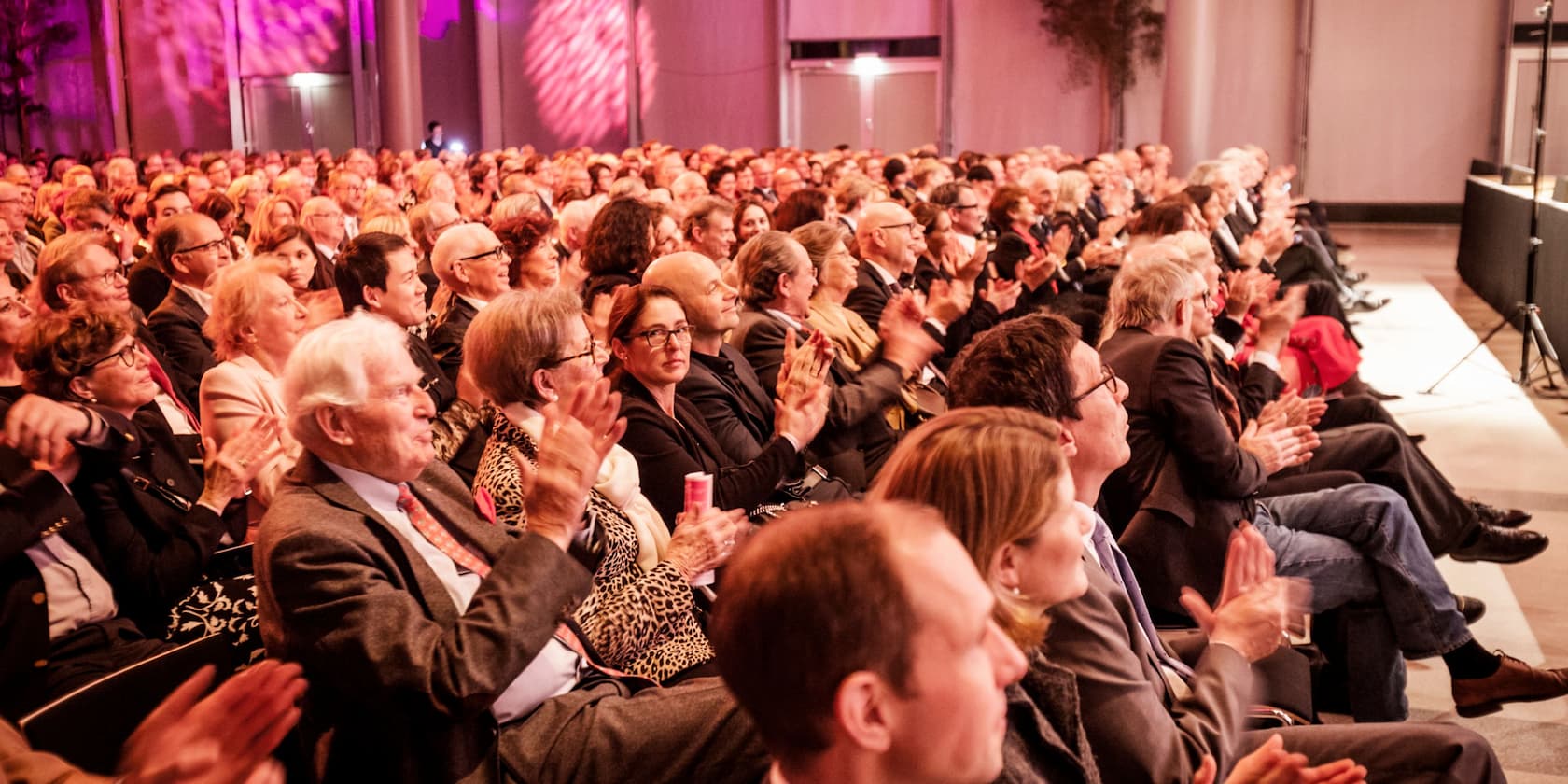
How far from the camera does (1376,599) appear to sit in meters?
3.72

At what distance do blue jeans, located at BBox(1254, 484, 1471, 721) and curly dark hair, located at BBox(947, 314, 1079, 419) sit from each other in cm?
129

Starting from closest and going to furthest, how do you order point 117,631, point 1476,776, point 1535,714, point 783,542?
point 783,542, point 1476,776, point 117,631, point 1535,714

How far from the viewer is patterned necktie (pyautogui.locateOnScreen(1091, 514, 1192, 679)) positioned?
8.23ft

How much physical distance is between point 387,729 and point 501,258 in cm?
283

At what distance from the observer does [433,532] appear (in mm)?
2332

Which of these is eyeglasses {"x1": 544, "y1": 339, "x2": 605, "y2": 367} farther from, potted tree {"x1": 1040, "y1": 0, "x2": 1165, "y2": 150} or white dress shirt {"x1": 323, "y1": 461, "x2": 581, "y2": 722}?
potted tree {"x1": 1040, "y1": 0, "x2": 1165, "y2": 150}

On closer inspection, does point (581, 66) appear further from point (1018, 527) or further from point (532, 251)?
point (1018, 527)

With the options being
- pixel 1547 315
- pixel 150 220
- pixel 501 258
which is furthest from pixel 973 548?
pixel 1547 315

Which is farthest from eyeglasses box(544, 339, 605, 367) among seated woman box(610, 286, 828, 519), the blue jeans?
the blue jeans

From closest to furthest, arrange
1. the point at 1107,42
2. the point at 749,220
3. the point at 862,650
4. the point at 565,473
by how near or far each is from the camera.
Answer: the point at 862,650 < the point at 565,473 < the point at 749,220 < the point at 1107,42

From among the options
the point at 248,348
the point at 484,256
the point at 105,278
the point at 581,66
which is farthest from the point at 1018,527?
the point at 581,66

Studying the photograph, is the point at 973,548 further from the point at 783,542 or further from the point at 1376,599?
the point at 1376,599

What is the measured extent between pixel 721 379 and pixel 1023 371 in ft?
4.83

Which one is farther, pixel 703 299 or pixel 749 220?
pixel 749 220
